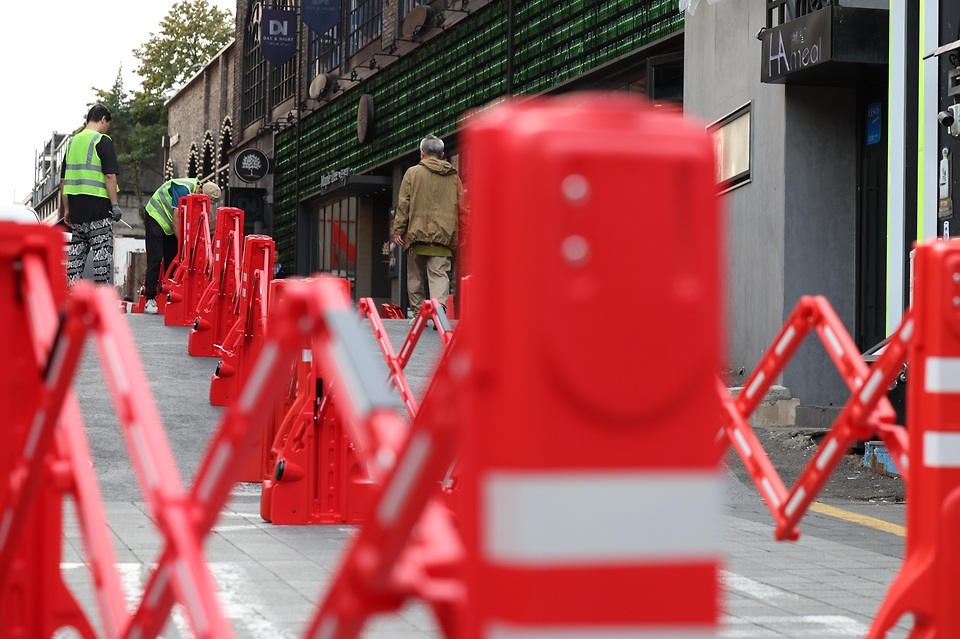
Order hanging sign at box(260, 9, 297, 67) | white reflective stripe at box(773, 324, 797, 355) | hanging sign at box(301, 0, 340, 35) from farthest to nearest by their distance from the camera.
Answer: hanging sign at box(260, 9, 297, 67) < hanging sign at box(301, 0, 340, 35) < white reflective stripe at box(773, 324, 797, 355)

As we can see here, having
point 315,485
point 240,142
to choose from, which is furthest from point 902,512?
point 240,142

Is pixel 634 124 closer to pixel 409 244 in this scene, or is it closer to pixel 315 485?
pixel 315 485

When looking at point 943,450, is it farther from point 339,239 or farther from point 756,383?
point 339,239

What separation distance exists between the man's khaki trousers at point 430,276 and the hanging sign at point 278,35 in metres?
20.0

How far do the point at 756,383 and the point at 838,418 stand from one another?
1205 millimetres

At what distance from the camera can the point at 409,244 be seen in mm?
14383

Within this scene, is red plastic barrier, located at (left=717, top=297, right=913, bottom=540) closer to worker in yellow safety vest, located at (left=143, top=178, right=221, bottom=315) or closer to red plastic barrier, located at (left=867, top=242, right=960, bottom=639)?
red plastic barrier, located at (left=867, top=242, right=960, bottom=639)

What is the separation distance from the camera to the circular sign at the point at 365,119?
88.8 feet

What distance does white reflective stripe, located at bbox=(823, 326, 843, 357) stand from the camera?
16.3 ft

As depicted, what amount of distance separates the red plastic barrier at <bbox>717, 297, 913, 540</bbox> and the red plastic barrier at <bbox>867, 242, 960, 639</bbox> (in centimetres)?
38

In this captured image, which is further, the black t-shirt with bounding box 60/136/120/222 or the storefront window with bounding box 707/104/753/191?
the storefront window with bounding box 707/104/753/191

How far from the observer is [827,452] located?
15.1 feet

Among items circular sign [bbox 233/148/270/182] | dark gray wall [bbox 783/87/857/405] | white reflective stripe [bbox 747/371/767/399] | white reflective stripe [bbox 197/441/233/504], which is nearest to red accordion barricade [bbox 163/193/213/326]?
dark gray wall [bbox 783/87/857/405]

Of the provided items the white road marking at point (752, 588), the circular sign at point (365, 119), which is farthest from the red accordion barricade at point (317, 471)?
the circular sign at point (365, 119)
